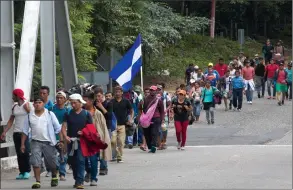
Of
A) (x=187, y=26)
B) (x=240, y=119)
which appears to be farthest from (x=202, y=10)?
(x=240, y=119)

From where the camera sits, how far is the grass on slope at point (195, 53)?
144 ft

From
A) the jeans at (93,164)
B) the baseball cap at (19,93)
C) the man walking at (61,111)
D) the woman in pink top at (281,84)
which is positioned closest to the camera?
the jeans at (93,164)

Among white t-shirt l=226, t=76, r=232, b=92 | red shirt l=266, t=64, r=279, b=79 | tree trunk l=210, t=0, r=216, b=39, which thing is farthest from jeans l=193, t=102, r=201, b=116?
tree trunk l=210, t=0, r=216, b=39

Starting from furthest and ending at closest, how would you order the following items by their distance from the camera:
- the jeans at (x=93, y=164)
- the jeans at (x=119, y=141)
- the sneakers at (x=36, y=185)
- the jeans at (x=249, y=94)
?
the jeans at (x=249, y=94) → the jeans at (x=119, y=141) → the jeans at (x=93, y=164) → the sneakers at (x=36, y=185)

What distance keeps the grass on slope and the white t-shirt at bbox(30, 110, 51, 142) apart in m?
29.6

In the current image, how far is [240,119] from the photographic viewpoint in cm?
2878

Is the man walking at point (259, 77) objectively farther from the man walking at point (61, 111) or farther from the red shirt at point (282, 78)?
the man walking at point (61, 111)

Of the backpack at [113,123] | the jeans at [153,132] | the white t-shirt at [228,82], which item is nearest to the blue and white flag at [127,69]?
the jeans at [153,132]

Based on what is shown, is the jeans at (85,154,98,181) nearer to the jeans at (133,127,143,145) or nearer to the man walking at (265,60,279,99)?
the jeans at (133,127,143,145)

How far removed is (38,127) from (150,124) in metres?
6.71

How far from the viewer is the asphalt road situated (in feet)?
45.1

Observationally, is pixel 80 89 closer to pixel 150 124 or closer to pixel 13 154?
pixel 13 154

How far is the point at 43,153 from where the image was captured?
13.4 m

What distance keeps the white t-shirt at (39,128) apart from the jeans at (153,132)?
656 centimetres
